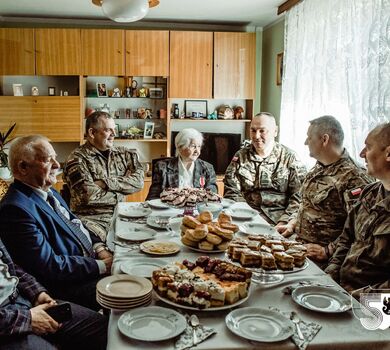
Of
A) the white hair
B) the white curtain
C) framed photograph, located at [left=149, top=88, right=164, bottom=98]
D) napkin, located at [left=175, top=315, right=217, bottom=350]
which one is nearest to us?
napkin, located at [left=175, top=315, right=217, bottom=350]

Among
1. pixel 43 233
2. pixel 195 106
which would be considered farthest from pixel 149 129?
pixel 43 233

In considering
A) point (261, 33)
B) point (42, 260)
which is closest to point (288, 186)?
point (42, 260)

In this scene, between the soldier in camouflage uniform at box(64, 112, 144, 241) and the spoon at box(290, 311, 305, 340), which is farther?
the soldier in camouflage uniform at box(64, 112, 144, 241)

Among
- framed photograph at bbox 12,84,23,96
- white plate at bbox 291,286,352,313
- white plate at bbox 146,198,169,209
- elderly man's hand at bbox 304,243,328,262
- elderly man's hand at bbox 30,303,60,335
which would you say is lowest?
elderly man's hand at bbox 30,303,60,335

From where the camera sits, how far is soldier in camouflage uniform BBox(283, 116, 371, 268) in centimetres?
257

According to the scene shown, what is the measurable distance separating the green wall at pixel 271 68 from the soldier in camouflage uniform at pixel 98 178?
94.1 inches

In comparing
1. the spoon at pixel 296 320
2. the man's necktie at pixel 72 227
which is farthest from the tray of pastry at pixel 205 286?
the man's necktie at pixel 72 227

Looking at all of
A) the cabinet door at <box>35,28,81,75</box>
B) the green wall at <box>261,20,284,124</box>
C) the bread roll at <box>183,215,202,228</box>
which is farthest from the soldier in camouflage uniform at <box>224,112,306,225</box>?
the cabinet door at <box>35,28,81,75</box>

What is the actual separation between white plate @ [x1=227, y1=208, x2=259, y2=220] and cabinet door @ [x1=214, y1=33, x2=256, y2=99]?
109 inches

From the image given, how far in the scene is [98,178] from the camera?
3439 millimetres

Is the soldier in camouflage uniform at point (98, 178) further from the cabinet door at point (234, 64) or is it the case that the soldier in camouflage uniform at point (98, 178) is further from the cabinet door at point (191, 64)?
the cabinet door at point (234, 64)

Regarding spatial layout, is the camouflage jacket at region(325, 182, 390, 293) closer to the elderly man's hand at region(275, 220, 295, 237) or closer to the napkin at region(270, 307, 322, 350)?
the napkin at region(270, 307, 322, 350)

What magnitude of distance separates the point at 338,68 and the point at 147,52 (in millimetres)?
2489

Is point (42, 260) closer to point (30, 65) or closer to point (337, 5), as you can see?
point (337, 5)
